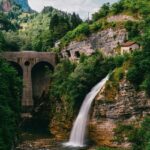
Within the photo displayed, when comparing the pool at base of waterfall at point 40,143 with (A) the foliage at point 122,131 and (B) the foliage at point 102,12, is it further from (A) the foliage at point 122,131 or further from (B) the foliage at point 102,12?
(B) the foliage at point 102,12

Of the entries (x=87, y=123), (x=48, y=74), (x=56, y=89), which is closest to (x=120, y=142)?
(x=87, y=123)

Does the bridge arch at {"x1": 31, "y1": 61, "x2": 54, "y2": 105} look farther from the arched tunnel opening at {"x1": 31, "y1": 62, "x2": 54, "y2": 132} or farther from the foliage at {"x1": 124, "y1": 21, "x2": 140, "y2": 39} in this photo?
the foliage at {"x1": 124, "y1": 21, "x2": 140, "y2": 39}

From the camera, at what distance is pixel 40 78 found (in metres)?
76.2

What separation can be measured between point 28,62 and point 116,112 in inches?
985

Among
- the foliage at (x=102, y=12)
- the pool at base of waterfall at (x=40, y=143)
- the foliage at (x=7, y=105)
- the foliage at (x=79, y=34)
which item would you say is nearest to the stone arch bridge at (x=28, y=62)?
the foliage at (x=79, y=34)

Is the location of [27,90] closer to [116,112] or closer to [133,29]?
[133,29]

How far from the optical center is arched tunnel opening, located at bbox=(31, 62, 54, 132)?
7044 cm

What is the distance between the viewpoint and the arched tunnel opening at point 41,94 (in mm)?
70438

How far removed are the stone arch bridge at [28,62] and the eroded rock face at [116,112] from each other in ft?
63.0

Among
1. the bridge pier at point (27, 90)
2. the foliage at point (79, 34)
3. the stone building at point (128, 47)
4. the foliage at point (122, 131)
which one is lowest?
the foliage at point (122, 131)

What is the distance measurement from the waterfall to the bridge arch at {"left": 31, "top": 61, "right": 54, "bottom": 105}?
1584 cm

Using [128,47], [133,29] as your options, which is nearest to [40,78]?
[133,29]

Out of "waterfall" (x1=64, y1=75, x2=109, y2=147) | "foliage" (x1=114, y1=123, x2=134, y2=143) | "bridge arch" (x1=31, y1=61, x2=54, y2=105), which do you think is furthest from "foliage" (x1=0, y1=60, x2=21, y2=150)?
"bridge arch" (x1=31, y1=61, x2=54, y2=105)

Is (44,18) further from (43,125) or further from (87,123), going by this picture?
(87,123)
